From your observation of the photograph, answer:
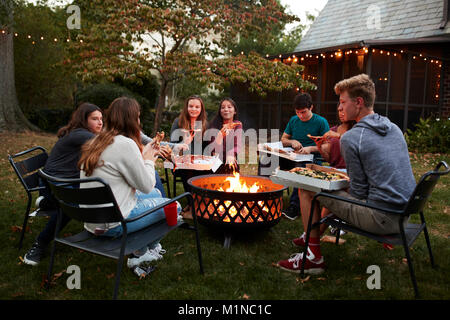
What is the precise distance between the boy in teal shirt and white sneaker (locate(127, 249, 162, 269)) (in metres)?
2.06

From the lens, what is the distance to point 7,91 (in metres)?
13.5

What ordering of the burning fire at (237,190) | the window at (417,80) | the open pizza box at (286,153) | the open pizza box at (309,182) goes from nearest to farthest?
the open pizza box at (309,182) → the burning fire at (237,190) → the open pizza box at (286,153) → the window at (417,80)

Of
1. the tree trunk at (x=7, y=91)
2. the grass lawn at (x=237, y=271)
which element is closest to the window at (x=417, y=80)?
the grass lawn at (x=237, y=271)

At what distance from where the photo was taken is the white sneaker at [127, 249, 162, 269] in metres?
3.32

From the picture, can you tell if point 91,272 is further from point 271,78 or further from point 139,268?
point 271,78

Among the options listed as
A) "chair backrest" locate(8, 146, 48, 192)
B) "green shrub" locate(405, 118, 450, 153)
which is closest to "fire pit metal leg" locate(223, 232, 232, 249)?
"chair backrest" locate(8, 146, 48, 192)

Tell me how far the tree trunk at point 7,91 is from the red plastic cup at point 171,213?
1270cm

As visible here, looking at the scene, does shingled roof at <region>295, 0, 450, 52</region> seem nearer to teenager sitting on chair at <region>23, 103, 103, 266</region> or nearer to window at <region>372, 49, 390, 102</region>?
window at <region>372, 49, 390, 102</region>

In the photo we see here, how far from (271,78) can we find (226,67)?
144 centimetres

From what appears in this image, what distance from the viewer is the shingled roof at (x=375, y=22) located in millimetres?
12281

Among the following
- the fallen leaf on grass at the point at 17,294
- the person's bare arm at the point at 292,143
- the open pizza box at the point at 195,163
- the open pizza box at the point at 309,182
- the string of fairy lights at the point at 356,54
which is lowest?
the fallen leaf on grass at the point at 17,294

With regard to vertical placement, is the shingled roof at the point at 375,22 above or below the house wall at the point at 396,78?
above

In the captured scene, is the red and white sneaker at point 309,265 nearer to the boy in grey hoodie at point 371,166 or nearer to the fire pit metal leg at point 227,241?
the boy in grey hoodie at point 371,166
